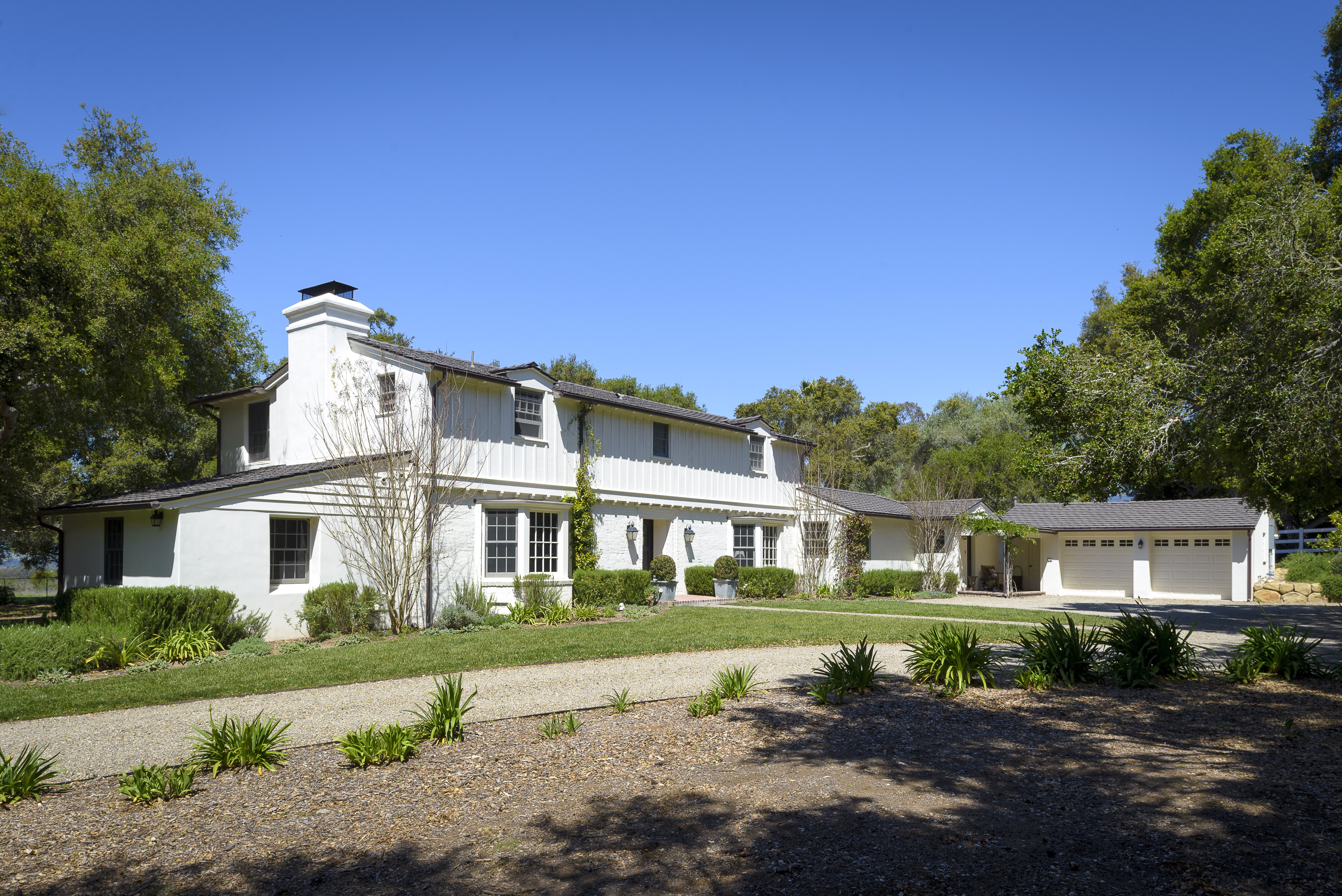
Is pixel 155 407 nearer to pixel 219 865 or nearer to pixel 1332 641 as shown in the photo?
pixel 219 865

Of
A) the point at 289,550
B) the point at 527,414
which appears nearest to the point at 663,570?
the point at 527,414

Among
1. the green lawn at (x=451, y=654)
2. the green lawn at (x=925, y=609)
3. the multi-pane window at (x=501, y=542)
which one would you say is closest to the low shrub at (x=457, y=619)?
the green lawn at (x=451, y=654)

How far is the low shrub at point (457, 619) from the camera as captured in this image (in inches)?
676

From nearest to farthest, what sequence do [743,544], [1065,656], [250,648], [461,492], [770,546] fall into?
1. [1065,656]
2. [250,648]
3. [461,492]
4. [743,544]
5. [770,546]

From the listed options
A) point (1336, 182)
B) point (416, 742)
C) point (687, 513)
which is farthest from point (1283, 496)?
point (416, 742)

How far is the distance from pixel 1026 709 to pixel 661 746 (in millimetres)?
3537

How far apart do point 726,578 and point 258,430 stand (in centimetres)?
1251

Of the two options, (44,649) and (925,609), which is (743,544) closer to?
(925,609)

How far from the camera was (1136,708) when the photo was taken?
8.10m

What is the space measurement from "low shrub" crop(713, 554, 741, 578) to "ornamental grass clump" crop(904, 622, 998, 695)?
14.7 m

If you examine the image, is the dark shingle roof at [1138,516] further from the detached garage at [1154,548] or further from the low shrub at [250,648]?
the low shrub at [250,648]

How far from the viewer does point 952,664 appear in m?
9.09

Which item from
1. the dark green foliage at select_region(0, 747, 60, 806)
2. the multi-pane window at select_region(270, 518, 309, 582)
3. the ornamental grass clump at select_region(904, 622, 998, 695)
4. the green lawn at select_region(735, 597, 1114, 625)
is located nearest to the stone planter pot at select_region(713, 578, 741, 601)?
the green lawn at select_region(735, 597, 1114, 625)

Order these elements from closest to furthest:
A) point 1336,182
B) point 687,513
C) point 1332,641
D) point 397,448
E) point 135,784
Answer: point 135,784 < point 1332,641 < point 1336,182 < point 397,448 < point 687,513
